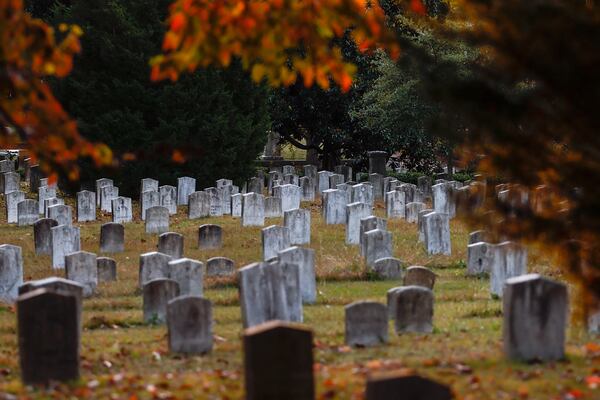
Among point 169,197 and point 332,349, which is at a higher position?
point 169,197

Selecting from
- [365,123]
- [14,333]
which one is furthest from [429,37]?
[14,333]

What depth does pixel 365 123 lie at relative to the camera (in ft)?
136

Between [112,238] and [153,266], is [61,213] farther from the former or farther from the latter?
→ [153,266]

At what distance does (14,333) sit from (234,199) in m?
14.8

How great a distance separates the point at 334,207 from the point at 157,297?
12.1 meters

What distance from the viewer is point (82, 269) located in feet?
57.9

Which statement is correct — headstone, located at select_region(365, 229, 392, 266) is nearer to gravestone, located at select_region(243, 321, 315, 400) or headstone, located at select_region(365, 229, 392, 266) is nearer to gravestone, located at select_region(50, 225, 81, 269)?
gravestone, located at select_region(50, 225, 81, 269)

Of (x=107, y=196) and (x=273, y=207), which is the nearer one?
(x=273, y=207)

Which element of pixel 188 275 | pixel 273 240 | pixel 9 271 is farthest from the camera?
pixel 273 240

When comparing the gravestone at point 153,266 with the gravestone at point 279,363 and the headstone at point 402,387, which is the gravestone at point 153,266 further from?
the headstone at point 402,387

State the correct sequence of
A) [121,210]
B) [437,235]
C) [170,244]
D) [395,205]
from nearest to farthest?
[170,244] < [437,235] < [121,210] < [395,205]

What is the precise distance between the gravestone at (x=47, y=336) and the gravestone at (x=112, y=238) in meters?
11.8

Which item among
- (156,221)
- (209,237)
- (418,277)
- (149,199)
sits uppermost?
(149,199)

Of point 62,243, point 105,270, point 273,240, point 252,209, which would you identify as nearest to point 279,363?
point 105,270
